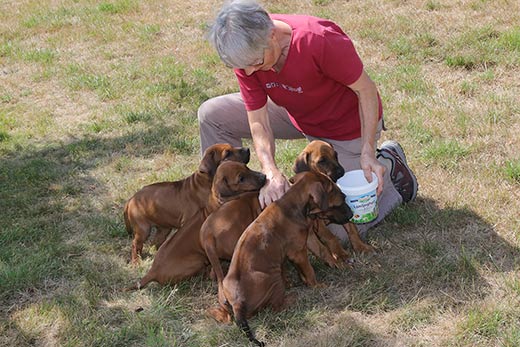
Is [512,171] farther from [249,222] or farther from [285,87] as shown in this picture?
[249,222]

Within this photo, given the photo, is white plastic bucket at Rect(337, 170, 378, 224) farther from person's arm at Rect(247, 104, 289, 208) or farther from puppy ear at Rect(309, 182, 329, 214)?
person's arm at Rect(247, 104, 289, 208)

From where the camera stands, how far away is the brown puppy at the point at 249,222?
5109mm

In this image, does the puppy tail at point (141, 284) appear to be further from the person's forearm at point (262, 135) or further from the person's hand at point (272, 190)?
the person's forearm at point (262, 135)

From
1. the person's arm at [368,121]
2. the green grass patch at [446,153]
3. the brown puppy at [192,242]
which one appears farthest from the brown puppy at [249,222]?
the green grass patch at [446,153]

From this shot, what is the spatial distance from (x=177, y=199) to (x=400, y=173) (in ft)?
5.85

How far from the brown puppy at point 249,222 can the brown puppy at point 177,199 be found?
1.69ft

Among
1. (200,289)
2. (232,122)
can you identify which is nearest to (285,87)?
(232,122)

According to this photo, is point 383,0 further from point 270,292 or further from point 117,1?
point 270,292

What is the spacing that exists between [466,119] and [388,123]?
752 millimetres

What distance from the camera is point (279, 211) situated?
4.92 meters

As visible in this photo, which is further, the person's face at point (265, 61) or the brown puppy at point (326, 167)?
the brown puppy at point (326, 167)

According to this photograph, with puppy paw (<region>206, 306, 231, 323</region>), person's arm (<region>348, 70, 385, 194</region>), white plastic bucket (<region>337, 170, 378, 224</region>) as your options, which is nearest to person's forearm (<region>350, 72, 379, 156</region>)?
person's arm (<region>348, 70, 385, 194</region>)

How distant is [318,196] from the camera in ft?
16.0

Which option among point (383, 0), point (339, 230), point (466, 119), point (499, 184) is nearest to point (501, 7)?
point (383, 0)
